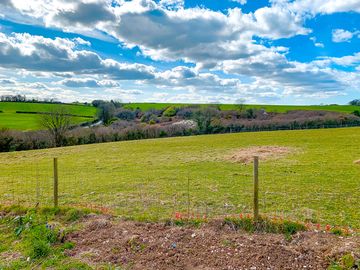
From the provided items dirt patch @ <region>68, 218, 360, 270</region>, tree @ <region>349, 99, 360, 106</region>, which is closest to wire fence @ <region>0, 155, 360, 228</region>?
dirt patch @ <region>68, 218, 360, 270</region>

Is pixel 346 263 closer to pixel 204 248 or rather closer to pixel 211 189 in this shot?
pixel 204 248

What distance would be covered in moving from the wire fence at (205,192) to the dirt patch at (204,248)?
5.01 ft

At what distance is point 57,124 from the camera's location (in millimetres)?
58469

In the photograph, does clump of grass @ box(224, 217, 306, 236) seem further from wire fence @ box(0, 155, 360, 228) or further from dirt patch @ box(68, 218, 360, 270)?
wire fence @ box(0, 155, 360, 228)

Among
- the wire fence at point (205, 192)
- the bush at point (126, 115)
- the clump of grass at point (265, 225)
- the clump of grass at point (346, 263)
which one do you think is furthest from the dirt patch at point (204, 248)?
the bush at point (126, 115)

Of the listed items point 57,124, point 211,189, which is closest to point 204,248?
point 211,189

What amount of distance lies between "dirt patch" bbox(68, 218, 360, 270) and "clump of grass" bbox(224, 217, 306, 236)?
0.81 ft

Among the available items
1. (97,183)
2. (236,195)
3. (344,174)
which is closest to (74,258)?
(236,195)

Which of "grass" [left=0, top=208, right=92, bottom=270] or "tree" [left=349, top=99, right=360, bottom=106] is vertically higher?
"tree" [left=349, top=99, right=360, bottom=106]

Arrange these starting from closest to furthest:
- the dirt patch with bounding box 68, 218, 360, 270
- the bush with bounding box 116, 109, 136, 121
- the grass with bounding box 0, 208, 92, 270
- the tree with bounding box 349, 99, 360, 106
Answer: the dirt patch with bounding box 68, 218, 360, 270 < the grass with bounding box 0, 208, 92, 270 < the bush with bounding box 116, 109, 136, 121 < the tree with bounding box 349, 99, 360, 106

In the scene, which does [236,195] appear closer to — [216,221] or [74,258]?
[216,221]

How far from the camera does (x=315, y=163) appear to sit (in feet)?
68.6

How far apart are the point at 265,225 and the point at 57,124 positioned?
58521 millimetres

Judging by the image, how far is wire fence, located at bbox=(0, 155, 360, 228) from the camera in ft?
32.4
